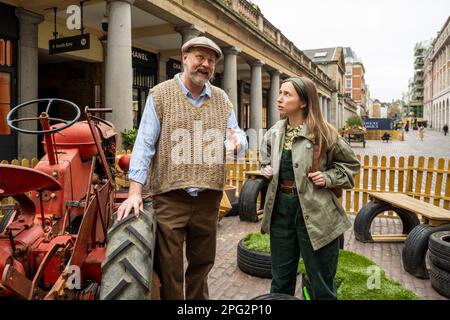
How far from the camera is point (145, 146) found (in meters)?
2.39

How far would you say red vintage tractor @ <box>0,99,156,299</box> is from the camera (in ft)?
6.50

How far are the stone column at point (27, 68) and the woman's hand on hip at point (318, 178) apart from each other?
9.88 metres

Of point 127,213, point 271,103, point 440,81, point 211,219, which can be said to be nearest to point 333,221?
point 211,219

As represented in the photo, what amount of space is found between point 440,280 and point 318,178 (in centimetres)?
275

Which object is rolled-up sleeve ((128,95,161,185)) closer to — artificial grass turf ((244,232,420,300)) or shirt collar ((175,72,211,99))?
shirt collar ((175,72,211,99))

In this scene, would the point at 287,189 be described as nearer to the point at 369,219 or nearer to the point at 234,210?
the point at 369,219

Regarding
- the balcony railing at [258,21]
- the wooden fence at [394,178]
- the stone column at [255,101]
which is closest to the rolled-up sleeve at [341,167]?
the wooden fence at [394,178]

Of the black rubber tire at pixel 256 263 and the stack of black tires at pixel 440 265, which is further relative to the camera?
the black rubber tire at pixel 256 263

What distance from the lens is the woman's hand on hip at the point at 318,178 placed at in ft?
8.51

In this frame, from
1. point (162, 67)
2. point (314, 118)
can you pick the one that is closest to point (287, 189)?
point (314, 118)

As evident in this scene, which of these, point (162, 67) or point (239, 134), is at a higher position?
point (162, 67)

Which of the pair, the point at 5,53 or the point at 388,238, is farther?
→ the point at 5,53

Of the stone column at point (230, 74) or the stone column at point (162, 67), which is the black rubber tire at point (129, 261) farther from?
the stone column at point (162, 67)
